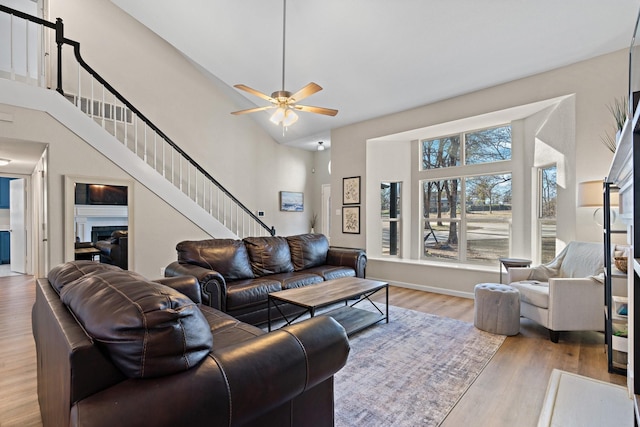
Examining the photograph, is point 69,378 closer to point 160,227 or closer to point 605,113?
point 160,227

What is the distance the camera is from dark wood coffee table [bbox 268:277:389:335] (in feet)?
8.91

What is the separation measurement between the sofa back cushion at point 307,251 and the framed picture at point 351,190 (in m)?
1.42

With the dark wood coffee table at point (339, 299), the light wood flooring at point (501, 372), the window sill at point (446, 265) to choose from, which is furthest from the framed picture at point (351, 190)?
the light wood flooring at point (501, 372)

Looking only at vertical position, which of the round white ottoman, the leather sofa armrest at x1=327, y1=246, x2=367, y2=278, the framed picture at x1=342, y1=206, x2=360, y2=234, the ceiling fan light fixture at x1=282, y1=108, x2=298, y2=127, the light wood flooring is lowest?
the light wood flooring

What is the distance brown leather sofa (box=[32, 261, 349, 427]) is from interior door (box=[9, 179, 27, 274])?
641 centimetres

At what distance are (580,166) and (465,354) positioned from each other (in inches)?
102

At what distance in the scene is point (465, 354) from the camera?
2.65 metres

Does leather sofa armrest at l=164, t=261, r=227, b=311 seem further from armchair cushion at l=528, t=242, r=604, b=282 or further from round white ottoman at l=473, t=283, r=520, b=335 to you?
armchair cushion at l=528, t=242, r=604, b=282

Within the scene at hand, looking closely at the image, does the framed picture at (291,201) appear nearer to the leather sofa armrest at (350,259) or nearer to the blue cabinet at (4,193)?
the leather sofa armrest at (350,259)

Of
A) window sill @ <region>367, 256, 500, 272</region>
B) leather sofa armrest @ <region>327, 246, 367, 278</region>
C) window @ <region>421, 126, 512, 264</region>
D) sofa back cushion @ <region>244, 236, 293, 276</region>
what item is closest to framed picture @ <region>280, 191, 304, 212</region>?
window sill @ <region>367, 256, 500, 272</region>

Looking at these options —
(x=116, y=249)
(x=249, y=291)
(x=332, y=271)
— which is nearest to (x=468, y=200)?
(x=332, y=271)

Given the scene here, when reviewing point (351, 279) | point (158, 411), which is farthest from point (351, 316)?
point (158, 411)

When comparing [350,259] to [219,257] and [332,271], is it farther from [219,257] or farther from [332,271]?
[219,257]

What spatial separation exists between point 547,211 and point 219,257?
4.29m
